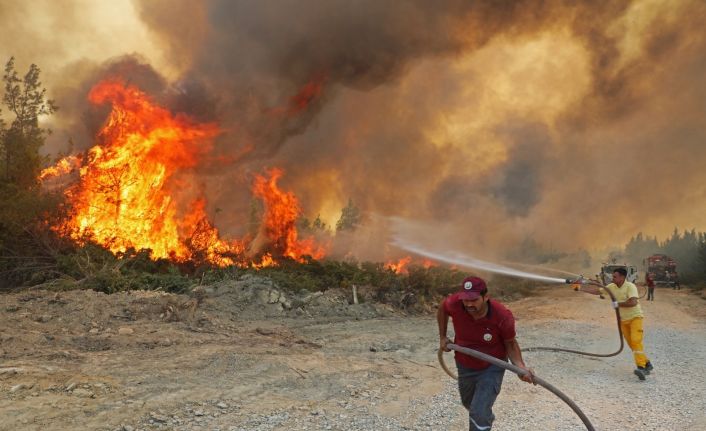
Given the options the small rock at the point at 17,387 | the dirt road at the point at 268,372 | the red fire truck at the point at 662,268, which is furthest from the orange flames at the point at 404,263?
the red fire truck at the point at 662,268

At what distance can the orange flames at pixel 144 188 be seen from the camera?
17.5 m

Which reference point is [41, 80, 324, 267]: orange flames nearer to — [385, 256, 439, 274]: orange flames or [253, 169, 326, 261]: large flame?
[253, 169, 326, 261]: large flame

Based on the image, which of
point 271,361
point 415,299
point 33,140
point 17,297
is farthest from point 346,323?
point 33,140

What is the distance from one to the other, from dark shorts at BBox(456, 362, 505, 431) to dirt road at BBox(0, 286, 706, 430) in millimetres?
1389

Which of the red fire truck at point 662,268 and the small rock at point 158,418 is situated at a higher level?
the red fire truck at point 662,268

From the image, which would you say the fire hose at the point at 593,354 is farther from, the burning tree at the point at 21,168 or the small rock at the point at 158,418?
the burning tree at the point at 21,168

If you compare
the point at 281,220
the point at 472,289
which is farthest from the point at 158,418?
the point at 281,220

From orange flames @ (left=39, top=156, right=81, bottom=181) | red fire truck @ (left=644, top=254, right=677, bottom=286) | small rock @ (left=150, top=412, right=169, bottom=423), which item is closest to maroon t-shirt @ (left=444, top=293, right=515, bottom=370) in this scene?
small rock @ (left=150, top=412, right=169, bottom=423)

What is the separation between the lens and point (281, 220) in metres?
21.7

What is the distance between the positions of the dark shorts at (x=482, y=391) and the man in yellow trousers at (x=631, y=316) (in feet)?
15.6

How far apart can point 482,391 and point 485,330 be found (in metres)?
0.56

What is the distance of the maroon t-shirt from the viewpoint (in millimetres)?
4086

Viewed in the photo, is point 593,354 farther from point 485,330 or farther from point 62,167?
point 62,167

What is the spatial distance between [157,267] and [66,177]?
5.20 meters
